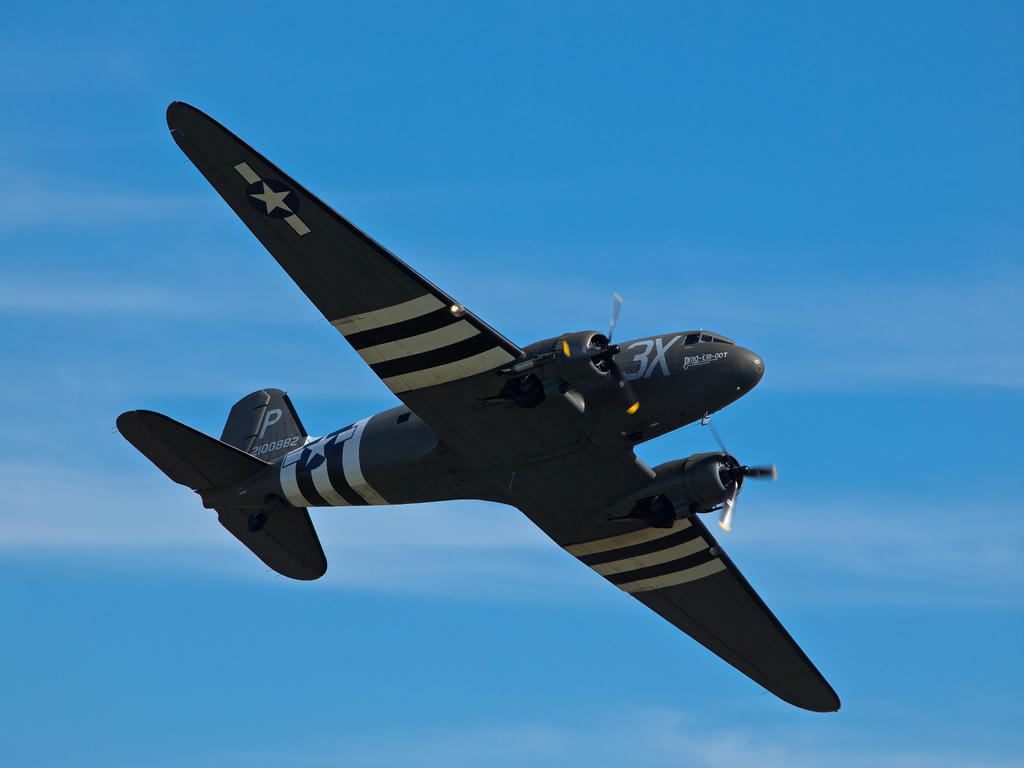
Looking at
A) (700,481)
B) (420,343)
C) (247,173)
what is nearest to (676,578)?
(700,481)

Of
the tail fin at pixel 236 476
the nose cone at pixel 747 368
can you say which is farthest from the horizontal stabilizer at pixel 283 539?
→ the nose cone at pixel 747 368

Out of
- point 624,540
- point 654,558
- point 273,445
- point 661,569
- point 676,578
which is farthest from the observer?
point 273,445

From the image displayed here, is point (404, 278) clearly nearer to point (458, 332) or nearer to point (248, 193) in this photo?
point (458, 332)

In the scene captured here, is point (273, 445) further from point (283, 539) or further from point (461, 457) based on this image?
point (461, 457)

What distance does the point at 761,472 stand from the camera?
3194 cm

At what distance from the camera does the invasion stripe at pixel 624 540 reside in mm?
34406

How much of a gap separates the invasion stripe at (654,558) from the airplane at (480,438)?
5cm

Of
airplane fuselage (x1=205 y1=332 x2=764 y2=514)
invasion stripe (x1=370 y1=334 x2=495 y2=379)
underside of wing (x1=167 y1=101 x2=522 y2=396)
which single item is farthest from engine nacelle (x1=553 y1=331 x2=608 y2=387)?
invasion stripe (x1=370 y1=334 x2=495 y2=379)

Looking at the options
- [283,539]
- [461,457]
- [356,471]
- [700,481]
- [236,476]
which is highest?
[700,481]

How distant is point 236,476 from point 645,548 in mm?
10849

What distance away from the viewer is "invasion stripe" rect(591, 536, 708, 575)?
35.0 metres

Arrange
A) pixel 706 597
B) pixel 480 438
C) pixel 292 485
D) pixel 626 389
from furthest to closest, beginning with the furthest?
pixel 706 597, pixel 292 485, pixel 480 438, pixel 626 389

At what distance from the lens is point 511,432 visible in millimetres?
29734

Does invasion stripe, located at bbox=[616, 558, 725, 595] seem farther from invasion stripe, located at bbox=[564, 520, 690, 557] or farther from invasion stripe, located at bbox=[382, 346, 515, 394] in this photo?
invasion stripe, located at bbox=[382, 346, 515, 394]
